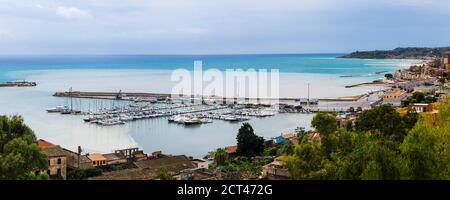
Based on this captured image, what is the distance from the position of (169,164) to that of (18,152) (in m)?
2.27

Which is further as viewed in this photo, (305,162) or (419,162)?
(305,162)

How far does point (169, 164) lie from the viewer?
436 cm

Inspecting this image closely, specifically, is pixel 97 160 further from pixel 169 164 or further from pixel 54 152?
pixel 169 164

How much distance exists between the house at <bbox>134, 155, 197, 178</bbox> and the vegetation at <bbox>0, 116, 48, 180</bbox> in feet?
5.50

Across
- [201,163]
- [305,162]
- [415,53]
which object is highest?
[415,53]

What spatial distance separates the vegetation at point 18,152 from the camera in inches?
79.8

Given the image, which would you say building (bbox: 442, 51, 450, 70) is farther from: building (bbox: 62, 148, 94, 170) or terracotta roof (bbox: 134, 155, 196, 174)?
building (bbox: 62, 148, 94, 170)

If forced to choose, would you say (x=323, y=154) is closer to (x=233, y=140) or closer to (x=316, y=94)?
(x=233, y=140)

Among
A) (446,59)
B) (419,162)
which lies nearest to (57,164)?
(419,162)

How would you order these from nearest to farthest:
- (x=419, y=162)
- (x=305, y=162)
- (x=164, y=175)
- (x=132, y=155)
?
(x=419, y=162) < (x=305, y=162) < (x=164, y=175) < (x=132, y=155)

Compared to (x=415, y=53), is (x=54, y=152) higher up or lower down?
lower down
